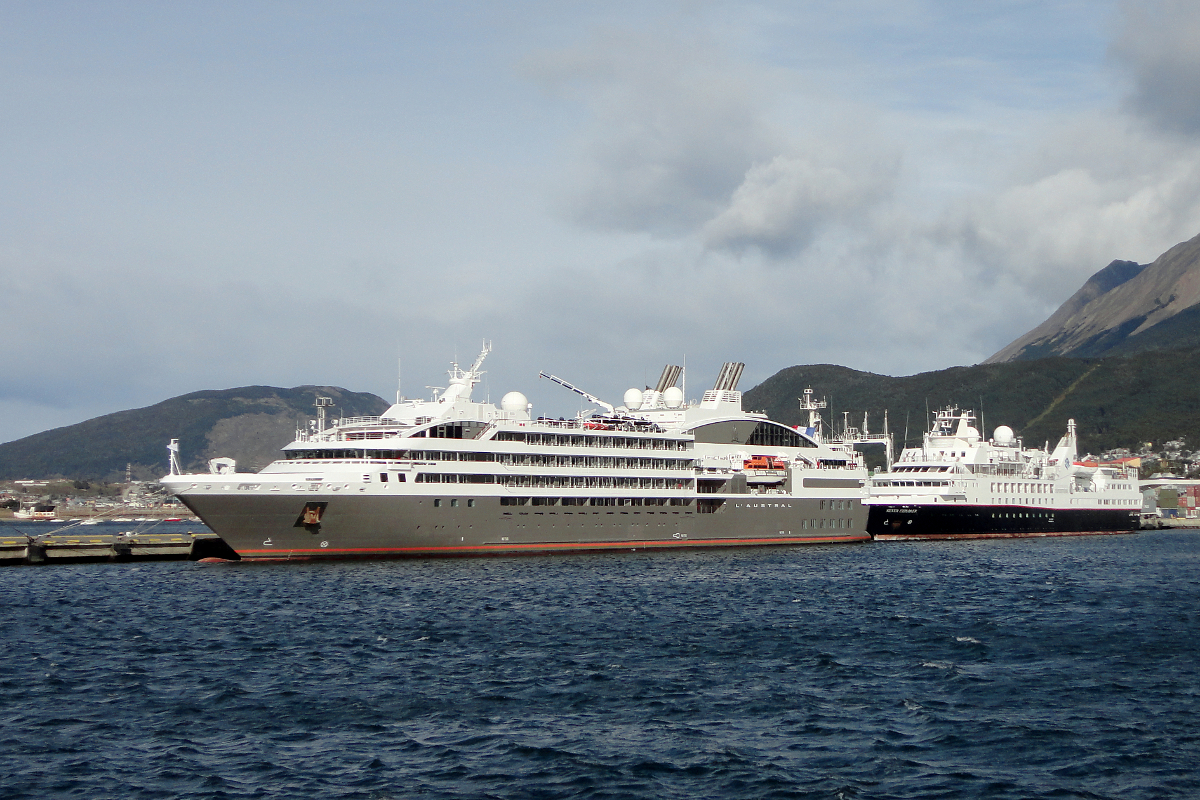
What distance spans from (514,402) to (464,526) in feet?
33.2

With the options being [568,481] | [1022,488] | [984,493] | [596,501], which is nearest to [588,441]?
[568,481]

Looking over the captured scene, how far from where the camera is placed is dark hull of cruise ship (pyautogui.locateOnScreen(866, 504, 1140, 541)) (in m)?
87.7

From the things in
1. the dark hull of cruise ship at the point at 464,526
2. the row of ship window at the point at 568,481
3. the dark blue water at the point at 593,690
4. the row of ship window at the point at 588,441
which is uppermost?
the row of ship window at the point at 588,441

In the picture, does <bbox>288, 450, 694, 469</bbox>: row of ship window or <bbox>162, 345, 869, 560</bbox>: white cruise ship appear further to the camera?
<bbox>288, 450, 694, 469</bbox>: row of ship window

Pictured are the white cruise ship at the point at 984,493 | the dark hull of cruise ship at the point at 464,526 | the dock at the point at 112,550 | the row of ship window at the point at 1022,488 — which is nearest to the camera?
the dark hull of cruise ship at the point at 464,526

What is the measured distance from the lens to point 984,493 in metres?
91.9

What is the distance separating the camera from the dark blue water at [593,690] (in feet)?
66.0

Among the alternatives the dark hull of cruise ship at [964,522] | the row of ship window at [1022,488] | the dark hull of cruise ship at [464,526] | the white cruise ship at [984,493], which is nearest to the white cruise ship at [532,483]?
the dark hull of cruise ship at [464,526]

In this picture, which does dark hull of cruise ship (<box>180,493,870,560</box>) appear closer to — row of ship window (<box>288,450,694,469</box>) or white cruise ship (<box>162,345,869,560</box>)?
white cruise ship (<box>162,345,869,560</box>)

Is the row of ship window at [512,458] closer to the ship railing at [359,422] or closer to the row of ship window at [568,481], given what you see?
the row of ship window at [568,481]

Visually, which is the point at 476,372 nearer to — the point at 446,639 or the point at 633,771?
the point at 446,639

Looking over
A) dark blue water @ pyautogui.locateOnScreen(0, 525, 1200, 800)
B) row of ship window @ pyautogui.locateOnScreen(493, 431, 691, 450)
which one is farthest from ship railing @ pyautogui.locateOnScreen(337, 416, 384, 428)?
dark blue water @ pyautogui.locateOnScreen(0, 525, 1200, 800)

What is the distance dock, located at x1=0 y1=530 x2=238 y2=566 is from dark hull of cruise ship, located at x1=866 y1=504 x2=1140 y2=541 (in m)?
50.2

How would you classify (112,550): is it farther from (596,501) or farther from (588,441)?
(588,441)
